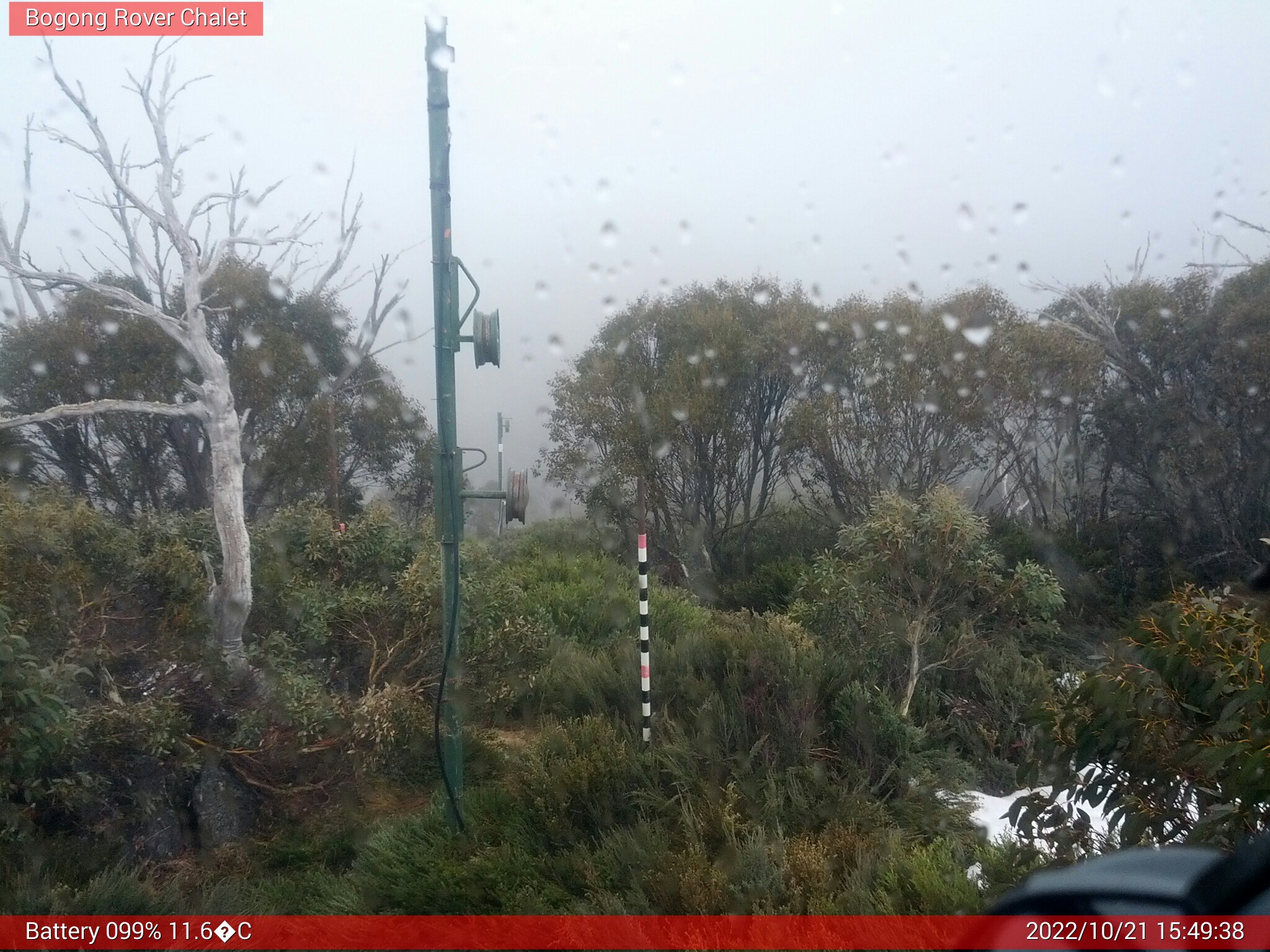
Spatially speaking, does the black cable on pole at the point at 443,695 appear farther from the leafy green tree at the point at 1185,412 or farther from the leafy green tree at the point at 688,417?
the leafy green tree at the point at 1185,412

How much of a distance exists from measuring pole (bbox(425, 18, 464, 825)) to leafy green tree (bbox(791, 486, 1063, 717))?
285 centimetres

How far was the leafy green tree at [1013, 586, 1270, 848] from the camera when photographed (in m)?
2.61

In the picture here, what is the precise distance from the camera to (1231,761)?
2.64m

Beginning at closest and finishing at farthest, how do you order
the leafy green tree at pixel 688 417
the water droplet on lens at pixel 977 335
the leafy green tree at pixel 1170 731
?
the leafy green tree at pixel 1170 731 < the water droplet on lens at pixel 977 335 < the leafy green tree at pixel 688 417

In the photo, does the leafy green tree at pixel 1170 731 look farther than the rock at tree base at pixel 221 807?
No

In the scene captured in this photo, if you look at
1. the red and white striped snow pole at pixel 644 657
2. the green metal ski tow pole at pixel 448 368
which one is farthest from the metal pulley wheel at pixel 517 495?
the red and white striped snow pole at pixel 644 657

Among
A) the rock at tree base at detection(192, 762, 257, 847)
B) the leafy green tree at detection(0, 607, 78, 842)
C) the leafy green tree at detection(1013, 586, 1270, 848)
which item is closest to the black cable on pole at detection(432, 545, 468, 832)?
the rock at tree base at detection(192, 762, 257, 847)

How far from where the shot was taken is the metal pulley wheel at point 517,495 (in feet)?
16.3

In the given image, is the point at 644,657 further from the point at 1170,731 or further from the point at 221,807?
the point at 1170,731

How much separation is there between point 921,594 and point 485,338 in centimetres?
358

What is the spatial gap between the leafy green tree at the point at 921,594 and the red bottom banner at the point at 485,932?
119 inches

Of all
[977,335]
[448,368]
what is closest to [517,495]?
[448,368]

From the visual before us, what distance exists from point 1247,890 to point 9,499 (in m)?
6.60

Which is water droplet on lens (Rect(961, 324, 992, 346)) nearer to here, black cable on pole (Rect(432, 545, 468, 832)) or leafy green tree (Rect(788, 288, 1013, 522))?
leafy green tree (Rect(788, 288, 1013, 522))
